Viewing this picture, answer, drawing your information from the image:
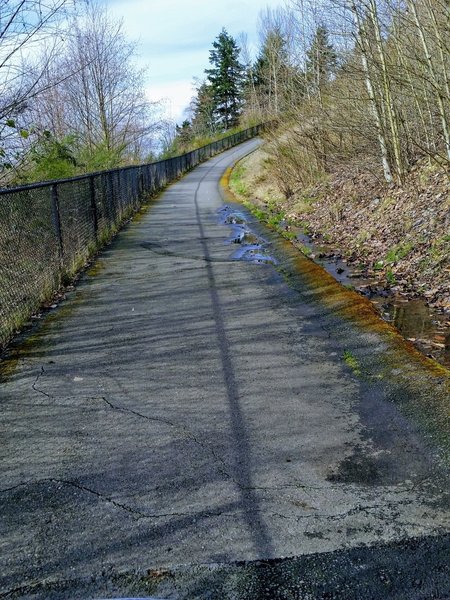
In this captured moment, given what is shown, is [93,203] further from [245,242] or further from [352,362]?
[352,362]

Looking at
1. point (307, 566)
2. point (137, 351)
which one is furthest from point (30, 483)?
point (137, 351)

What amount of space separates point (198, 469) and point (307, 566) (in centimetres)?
103

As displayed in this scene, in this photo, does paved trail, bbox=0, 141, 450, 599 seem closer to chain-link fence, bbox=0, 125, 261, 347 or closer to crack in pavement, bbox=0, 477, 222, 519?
crack in pavement, bbox=0, 477, 222, 519

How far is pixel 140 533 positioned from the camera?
2.82 metres

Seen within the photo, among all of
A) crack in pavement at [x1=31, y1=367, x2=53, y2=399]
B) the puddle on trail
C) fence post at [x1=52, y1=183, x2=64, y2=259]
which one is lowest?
crack in pavement at [x1=31, y1=367, x2=53, y2=399]

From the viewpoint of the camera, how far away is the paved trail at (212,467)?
254 cm

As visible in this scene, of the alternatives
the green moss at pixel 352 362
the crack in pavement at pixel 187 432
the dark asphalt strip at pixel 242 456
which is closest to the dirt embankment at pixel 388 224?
the green moss at pixel 352 362

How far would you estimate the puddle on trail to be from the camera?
1009cm

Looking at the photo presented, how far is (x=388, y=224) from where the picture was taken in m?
10.6

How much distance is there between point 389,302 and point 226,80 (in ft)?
248

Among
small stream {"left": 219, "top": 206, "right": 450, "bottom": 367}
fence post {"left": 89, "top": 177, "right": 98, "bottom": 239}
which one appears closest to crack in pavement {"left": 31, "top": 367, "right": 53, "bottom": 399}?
small stream {"left": 219, "top": 206, "right": 450, "bottom": 367}

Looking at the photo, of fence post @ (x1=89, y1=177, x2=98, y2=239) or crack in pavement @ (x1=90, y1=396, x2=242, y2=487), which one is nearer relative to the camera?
crack in pavement @ (x1=90, y1=396, x2=242, y2=487)

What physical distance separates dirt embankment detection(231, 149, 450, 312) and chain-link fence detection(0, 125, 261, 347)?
4.97m

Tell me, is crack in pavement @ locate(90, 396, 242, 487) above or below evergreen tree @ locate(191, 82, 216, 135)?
below
